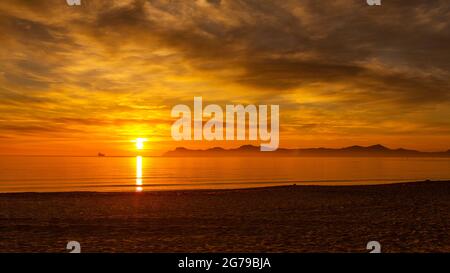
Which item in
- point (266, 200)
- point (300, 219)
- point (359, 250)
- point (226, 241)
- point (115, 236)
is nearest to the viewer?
point (359, 250)

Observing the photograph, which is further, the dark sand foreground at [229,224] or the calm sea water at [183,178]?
the calm sea water at [183,178]

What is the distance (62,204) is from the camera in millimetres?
30312

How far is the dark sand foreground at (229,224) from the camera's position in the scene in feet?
52.8

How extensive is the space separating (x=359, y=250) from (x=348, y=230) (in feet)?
13.1

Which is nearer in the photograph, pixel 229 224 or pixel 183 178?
pixel 229 224

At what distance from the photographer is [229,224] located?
827 inches

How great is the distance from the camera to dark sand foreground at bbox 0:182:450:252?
16094mm

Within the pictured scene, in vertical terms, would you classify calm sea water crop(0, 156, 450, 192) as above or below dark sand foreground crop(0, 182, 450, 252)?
below

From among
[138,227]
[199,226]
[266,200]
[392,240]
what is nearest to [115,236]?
[138,227]

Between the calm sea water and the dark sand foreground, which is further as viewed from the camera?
the calm sea water

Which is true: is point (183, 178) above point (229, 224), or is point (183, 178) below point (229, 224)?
below

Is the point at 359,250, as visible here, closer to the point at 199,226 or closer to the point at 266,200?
the point at 199,226

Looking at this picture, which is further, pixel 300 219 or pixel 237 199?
pixel 237 199

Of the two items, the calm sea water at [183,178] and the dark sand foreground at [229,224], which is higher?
the dark sand foreground at [229,224]
